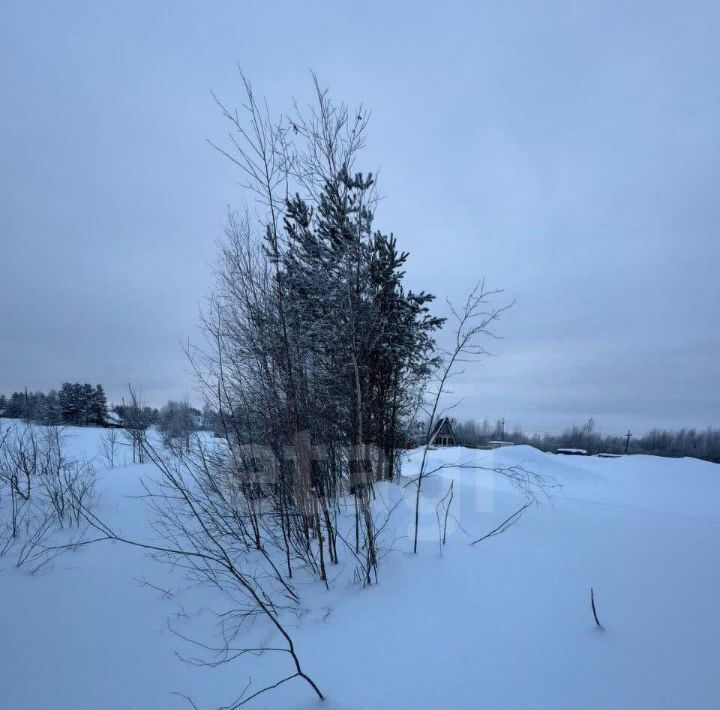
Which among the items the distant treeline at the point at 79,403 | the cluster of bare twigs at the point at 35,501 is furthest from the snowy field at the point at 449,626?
the distant treeline at the point at 79,403

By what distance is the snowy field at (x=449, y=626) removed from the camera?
2.57m

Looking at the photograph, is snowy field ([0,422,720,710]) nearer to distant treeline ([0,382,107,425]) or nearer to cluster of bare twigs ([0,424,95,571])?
cluster of bare twigs ([0,424,95,571])

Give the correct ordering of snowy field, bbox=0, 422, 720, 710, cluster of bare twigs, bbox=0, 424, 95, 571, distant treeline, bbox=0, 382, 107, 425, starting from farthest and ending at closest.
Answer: distant treeline, bbox=0, 382, 107, 425
cluster of bare twigs, bbox=0, 424, 95, 571
snowy field, bbox=0, 422, 720, 710

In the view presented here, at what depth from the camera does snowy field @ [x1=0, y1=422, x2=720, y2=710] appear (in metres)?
2.57

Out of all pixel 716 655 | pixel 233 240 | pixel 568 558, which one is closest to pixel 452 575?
pixel 568 558

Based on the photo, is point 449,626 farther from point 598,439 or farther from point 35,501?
point 598,439

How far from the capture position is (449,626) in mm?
3201

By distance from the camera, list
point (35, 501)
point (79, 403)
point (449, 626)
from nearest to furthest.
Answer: point (449, 626)
point (35, 501)
point (79, 403)

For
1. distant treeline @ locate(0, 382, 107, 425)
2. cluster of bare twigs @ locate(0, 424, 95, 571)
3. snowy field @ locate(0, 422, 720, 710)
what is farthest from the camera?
distant treeline @ locate(0, 382, 107, 425)

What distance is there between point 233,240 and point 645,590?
6754mm

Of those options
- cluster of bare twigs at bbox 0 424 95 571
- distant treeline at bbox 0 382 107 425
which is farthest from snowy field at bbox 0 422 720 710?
distant treeline at bbox 0 382 107 425

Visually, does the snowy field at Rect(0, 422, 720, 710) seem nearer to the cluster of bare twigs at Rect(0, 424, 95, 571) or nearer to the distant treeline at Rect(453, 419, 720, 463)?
the cluster of bare twigs at Rect(0, 424, 95, 571)

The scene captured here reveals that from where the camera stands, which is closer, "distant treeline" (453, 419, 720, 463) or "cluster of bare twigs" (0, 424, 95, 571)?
"cluster of bare twigs" (0, 424, 95, 571)

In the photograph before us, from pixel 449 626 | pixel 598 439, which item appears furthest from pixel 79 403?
pixel 598 439
